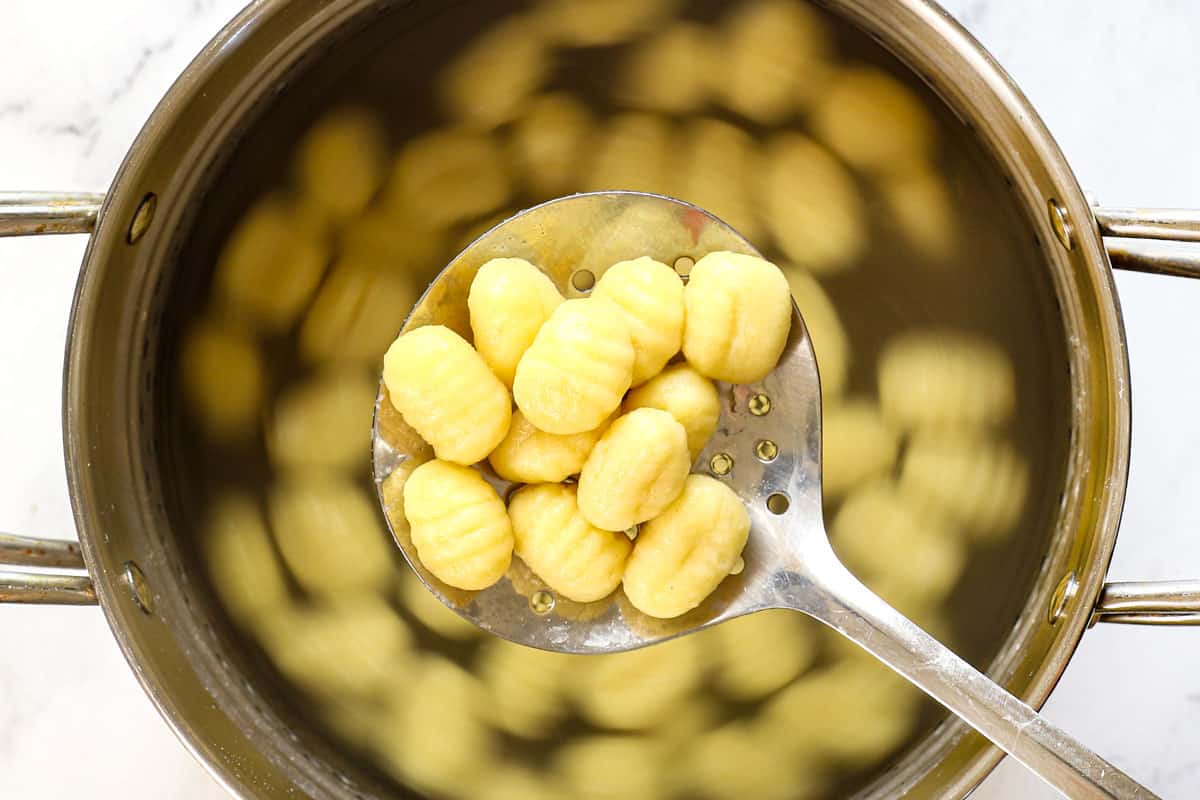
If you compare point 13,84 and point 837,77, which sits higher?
point 13,84

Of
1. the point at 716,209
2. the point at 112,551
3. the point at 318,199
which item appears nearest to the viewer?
the point at 112,551

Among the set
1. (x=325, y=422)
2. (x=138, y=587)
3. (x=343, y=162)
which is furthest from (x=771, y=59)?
(x=138, y=587)

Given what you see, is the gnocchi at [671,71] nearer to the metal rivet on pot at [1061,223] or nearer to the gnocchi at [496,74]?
the gnocchi at [496,74]

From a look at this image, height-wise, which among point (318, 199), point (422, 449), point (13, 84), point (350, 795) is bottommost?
point (350, 795)

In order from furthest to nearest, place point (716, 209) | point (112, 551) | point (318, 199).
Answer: point (716, 209) < point (318, 199) < point (112, 551)

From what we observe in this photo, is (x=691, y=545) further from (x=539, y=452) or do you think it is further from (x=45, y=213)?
(x=45, y=213)

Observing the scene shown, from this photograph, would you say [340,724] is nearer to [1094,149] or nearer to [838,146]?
[838,146]

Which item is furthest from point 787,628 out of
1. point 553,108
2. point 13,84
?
point 13,84
